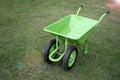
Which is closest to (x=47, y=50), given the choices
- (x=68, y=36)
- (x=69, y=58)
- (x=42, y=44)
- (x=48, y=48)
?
(x=48, y=48)

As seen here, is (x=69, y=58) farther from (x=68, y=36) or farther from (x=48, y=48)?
(x=68, y=36)

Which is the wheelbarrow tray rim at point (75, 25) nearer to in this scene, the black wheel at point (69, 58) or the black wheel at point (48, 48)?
the black wheel at point (48, 48)

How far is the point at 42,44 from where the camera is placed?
13.3 ft

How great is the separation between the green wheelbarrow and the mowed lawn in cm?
22

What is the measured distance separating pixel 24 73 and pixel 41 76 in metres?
0.30

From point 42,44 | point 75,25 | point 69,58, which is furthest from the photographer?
point 42,44

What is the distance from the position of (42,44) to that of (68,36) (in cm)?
78

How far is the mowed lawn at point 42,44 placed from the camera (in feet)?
10.7

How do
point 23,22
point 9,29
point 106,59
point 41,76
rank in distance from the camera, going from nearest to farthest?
point 41,76, point 106,59, point 9,29, point 23,22

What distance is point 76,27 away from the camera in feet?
12.4

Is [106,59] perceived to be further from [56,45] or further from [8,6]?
[8,6]

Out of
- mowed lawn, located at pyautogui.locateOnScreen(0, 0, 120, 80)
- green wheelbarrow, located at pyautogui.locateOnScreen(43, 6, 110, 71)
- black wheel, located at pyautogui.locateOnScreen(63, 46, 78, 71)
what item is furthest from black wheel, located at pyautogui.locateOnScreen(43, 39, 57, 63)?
black wheel, located at pyautogui.locateOnScreen(63, 46, 78, 71)

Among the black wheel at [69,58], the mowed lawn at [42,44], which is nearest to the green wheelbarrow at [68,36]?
the black wheel at [69,58]

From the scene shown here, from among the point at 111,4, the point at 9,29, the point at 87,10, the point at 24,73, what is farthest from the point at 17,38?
the point at 111,4
